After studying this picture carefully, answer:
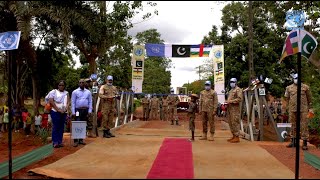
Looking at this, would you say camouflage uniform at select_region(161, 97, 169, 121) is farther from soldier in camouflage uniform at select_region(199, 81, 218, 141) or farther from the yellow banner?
soldier in camouflage uniform at select_region(199, 81, 218, 141)

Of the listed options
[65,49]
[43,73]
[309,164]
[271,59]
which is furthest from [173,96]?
[309,164]

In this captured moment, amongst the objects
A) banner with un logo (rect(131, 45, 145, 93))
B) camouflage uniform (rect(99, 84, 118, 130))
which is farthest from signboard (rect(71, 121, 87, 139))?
banner with un logo (rect(131, 45, 145, 93))

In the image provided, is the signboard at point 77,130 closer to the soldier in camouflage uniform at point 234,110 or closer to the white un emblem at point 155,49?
the soldier in camouflage uniform at point 234,110

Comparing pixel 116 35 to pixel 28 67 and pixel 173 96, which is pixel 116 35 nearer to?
pixel 28 67

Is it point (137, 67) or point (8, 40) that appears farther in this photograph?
point (137, 67)

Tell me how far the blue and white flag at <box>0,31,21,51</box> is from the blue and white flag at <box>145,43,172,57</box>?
14.2 m

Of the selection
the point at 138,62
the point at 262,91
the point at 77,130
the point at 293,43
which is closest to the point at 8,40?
the point at 77,130

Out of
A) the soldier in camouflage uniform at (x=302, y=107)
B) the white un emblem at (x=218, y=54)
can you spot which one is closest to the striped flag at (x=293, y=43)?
the soldier in camouflage uniform at (x=302, y=107)

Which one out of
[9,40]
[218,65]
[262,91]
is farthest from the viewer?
[218,65]

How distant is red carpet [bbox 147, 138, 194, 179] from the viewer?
5688mm

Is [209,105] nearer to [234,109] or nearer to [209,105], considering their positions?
[209,105]

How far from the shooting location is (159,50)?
20781 millimetres

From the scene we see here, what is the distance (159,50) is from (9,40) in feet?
47.1

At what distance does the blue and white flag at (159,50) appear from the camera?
816 inches
